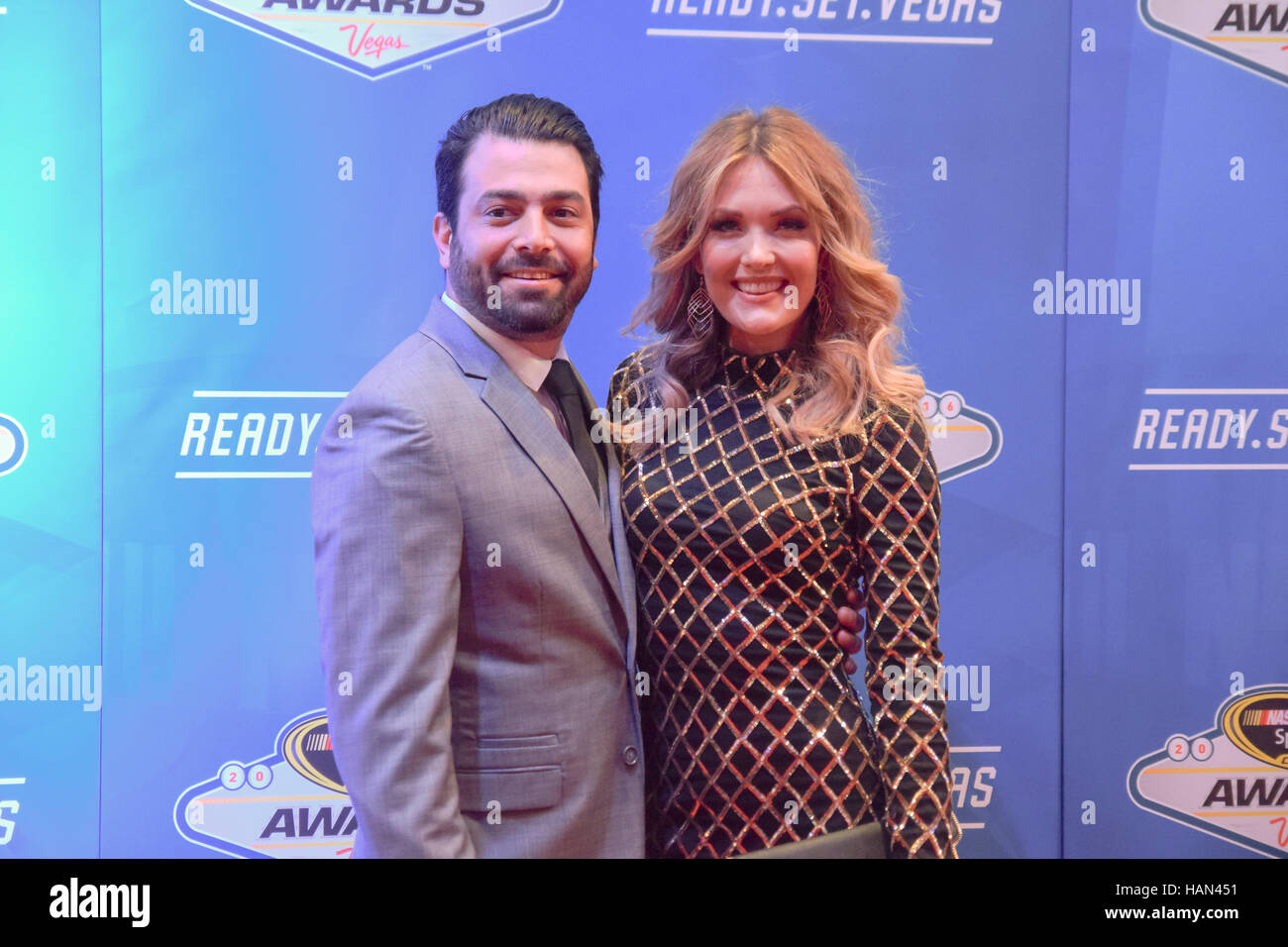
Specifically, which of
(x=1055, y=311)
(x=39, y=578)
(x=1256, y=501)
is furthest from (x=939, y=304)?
→ (x=39, y=578)

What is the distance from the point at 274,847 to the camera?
2.91 metres

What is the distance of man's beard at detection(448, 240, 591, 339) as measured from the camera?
1.99 metres

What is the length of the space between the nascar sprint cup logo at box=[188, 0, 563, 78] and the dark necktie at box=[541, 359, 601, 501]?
129 cm

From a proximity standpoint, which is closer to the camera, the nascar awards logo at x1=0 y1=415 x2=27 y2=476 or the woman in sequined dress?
the woman in sequined dress

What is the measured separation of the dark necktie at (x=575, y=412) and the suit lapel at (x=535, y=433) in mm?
66

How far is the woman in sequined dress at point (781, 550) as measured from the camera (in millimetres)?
1969

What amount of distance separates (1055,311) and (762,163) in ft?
4.46

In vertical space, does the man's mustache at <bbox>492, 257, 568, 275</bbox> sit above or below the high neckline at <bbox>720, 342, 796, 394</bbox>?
above

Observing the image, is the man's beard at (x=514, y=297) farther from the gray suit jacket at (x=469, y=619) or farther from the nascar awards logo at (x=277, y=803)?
the nascar awards logo at (x=277, y=803)
